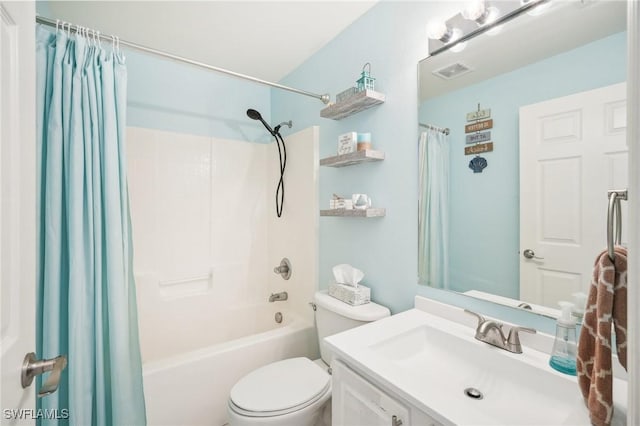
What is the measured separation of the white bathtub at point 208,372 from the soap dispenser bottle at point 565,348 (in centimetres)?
131

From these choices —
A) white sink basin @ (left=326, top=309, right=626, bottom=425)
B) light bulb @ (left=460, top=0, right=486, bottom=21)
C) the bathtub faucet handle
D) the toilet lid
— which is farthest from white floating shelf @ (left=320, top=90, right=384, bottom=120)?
the toilet lid

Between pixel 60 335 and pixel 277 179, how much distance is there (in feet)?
5.28

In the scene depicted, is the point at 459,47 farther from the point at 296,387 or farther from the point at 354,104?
the point at 296,387

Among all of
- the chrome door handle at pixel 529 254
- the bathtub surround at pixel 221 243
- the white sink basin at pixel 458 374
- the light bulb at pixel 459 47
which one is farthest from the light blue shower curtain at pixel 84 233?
the chrome door handle at pixel 529 254

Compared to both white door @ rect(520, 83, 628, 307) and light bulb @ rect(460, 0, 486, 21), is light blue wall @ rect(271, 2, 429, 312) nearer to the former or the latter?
light bulb @ rect(460, 0, 486, 21)

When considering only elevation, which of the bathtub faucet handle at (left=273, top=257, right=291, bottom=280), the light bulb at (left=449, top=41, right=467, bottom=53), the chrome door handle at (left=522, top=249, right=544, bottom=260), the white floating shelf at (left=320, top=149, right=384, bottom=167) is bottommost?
the bathtub faucet handle at (left=273, top=257, right=291, bottom=280)

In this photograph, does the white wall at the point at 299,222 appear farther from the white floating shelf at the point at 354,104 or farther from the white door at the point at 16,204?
the white door at the point at 16,204

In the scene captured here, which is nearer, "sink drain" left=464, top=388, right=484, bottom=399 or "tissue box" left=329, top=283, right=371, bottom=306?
"sink drain" left=464, top=388, right=484, bottom=399

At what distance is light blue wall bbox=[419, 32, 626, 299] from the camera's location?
853 millimetres

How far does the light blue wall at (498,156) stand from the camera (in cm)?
85

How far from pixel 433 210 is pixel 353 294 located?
1.85 ft

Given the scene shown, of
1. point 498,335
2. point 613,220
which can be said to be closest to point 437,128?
point 613,220

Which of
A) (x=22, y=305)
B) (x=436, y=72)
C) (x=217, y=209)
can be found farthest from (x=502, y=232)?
(x=217, y=209)

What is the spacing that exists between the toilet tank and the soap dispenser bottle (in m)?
0.64
